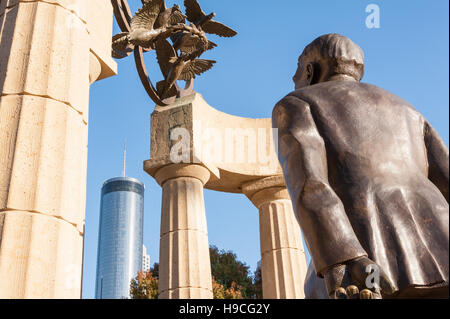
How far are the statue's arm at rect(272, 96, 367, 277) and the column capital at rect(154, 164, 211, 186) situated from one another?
15.6m

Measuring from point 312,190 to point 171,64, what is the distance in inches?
728

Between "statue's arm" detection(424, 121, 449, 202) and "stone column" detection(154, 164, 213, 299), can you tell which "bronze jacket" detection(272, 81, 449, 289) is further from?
"stone column" detection(154, 164, 213, 299)

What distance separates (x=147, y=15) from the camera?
2111 cm

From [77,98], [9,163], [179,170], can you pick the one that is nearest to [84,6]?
[77,98]

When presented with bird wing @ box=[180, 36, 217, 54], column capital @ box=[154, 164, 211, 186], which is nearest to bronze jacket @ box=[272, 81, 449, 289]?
column capital @ box=[154, 164, 211, 186]

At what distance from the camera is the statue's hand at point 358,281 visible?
4648mm

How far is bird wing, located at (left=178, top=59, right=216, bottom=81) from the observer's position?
23.6 m

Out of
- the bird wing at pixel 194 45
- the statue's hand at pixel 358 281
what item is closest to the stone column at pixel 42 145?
the statue's hand at pixel 358 281

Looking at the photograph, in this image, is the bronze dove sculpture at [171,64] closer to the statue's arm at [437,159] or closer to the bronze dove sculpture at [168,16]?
the bronze dove sculpture at [168,16]

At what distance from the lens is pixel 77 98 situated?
392 inches

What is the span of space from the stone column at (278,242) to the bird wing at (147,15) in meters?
9.02

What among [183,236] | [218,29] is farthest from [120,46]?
[183,236]

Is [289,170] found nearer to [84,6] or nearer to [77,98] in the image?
[77,98]
